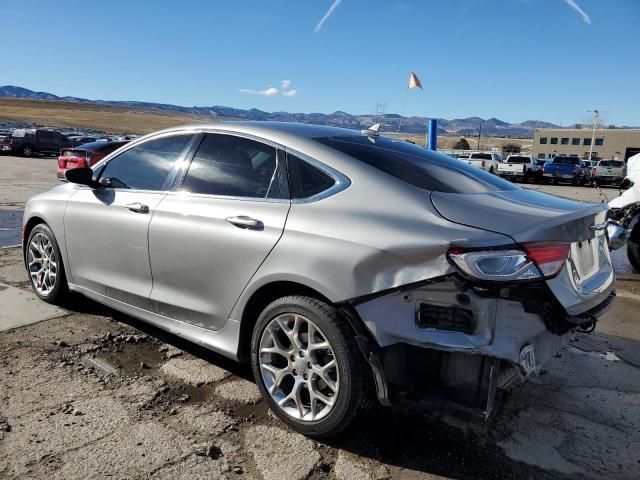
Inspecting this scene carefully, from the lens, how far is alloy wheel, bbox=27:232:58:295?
4.57 m

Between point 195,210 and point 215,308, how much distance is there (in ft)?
2.03

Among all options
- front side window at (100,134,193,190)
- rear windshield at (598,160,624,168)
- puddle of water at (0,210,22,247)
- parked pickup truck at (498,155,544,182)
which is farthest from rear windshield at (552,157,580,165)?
front side window at (100,134,193,190)

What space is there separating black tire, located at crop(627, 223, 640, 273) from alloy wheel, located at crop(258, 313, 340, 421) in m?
6.06

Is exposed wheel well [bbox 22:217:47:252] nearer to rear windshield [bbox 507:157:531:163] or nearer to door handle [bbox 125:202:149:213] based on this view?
door handle [bbox 125:202:149:213]

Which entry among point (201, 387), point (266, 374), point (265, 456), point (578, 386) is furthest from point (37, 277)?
point (578, 386)

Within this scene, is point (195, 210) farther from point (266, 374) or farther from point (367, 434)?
point (367, 434)

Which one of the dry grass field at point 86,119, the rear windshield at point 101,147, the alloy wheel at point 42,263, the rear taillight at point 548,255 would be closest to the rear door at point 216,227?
the rear taillight at point 548,255

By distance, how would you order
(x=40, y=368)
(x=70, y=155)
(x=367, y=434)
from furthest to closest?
(x=70, y=155) → (x=40, y=368) → (x=367, y=434)

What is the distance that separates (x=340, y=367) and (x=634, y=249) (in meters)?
6.20

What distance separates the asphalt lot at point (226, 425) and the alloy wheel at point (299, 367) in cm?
18

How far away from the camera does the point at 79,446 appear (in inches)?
106

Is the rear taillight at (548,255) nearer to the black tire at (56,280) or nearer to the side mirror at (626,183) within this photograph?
the black tire at (56,280)

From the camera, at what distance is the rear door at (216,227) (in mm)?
2988

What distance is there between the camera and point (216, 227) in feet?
10.3
